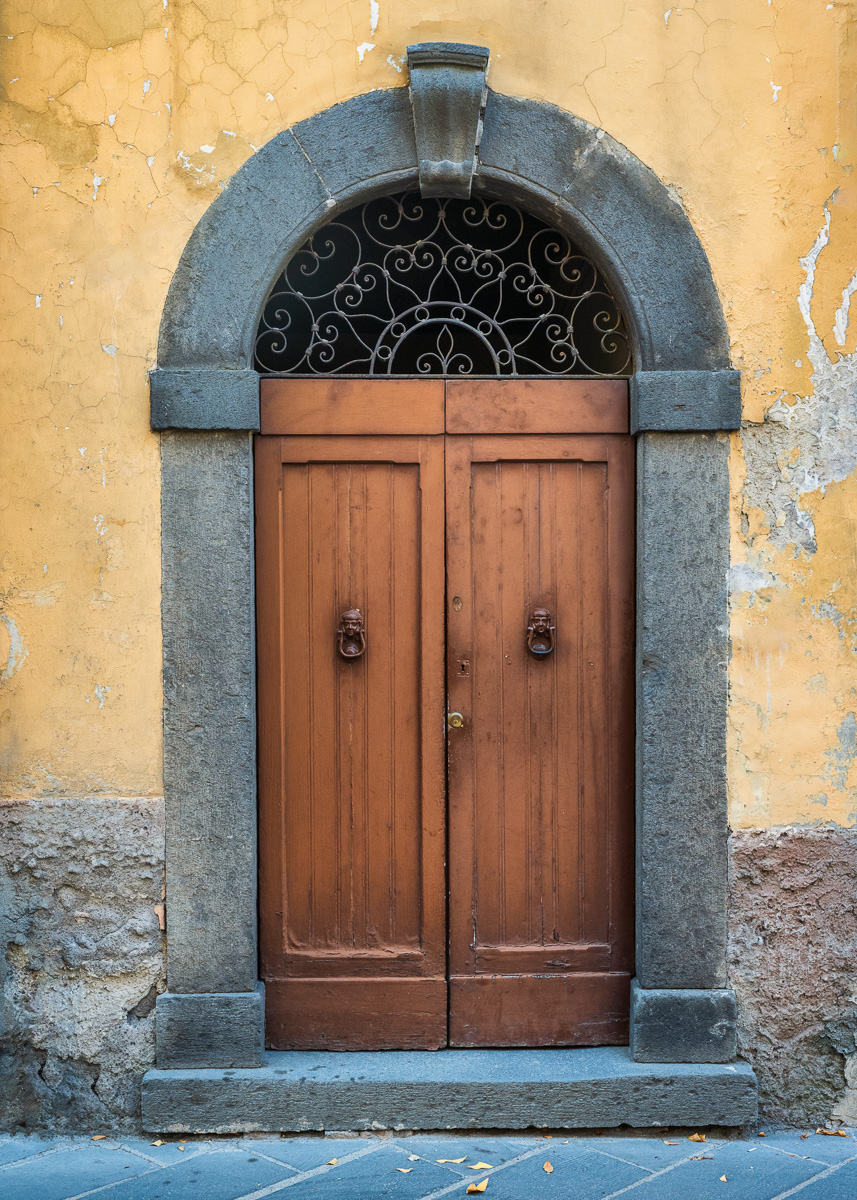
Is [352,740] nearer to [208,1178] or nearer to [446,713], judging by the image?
[446,713]

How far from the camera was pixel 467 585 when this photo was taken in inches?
141

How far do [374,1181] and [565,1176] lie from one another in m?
0.62

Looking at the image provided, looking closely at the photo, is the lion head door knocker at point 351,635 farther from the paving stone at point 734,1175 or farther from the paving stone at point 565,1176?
the paving stone at point 734,1175

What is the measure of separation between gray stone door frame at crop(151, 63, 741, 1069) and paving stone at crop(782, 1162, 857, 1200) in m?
0.47

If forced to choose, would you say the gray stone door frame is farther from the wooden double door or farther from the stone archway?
the wooden double door

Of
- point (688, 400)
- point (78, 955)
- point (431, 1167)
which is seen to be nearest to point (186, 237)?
point (688, 400)

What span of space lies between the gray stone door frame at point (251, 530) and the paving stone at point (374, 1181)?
0.52 meters

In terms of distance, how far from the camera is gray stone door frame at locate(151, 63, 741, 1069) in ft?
11.2

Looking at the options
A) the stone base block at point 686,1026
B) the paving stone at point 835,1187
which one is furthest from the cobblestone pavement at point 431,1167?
the stone base block at point 686,1026

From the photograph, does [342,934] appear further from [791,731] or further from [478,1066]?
[791,731]

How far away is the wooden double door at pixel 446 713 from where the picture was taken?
355 cm

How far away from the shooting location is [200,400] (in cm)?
339

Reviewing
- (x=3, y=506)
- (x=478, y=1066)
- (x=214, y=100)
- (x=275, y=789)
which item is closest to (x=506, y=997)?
(x=478, y=1066)

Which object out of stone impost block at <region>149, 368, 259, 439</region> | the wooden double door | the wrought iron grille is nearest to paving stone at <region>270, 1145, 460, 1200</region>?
the wooden double door
